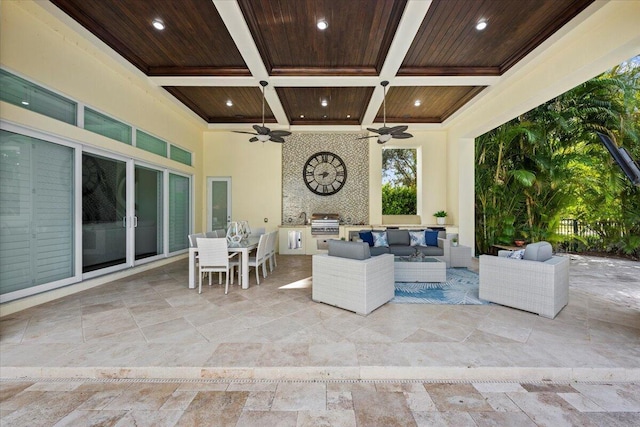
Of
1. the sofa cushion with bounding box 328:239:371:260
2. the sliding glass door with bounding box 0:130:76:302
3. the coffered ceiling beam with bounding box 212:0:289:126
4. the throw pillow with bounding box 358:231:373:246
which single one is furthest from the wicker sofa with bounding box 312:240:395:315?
the sliding glass door with bounding box 0:130:76:302

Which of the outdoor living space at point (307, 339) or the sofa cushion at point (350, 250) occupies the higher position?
the sofa cushion at point (350, 250)

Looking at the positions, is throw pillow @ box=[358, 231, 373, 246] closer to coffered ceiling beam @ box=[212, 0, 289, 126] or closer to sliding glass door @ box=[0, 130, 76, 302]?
coffered ceiling beam @ box=[212, 0, 289, 126]

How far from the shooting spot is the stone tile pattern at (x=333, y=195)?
7.55m

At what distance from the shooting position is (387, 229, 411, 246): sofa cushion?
5.51 meters

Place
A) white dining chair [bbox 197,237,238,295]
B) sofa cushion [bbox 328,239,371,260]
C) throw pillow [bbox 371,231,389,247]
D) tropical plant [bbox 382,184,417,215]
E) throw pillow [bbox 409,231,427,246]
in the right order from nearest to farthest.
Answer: sofa cushion [bbox 328,239,371,260] → white dining chair [bbox 197,237,238,295] → throw pillow [bbox 371,231,389,247] → throw pillow [bbox 409,231,427,246] → tropical plant [bbox 382,184,417,215]

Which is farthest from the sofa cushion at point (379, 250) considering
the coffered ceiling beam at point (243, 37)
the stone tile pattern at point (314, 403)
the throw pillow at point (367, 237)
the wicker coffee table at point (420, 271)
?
the coffered ceiling beam at point (243, 37)

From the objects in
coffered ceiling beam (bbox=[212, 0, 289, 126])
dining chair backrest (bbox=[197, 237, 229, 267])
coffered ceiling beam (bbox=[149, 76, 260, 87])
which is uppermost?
coffered ceiling beam (bbox=[149, 76, 260, 87])

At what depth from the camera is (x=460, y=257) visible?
17.1 ft

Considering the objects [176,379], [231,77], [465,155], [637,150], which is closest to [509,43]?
[465,155]

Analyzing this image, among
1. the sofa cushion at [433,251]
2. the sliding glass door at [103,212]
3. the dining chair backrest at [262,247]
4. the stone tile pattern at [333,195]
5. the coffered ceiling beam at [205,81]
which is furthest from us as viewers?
the stone tile pattern at [333,195]

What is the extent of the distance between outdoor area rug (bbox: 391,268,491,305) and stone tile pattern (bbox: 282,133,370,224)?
136 inches

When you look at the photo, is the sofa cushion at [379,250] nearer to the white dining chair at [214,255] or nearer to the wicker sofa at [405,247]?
the wicker sofa at [405,247]

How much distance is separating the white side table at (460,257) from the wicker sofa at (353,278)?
2.44 meters

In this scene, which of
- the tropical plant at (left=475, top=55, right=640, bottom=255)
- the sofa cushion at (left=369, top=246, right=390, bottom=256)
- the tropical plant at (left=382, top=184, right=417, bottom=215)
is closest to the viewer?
the sofa cushion at (left=369, top=246, right=390, bottom=256)
